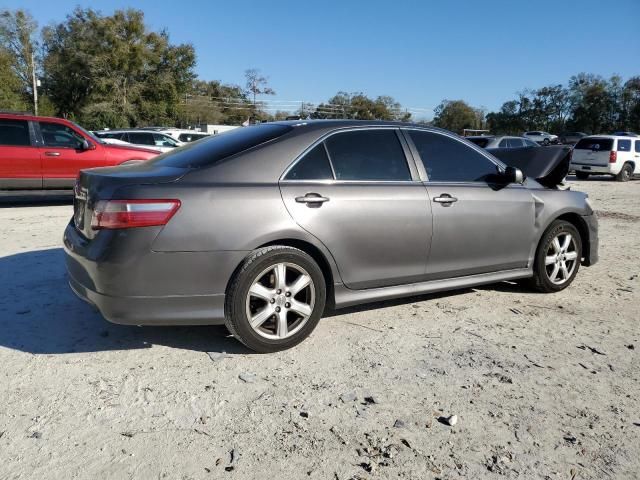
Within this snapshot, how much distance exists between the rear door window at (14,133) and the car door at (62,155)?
257 mm

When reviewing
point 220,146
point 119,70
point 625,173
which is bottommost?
point 625,173

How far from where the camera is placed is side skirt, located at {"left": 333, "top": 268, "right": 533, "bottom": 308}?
13.0ft

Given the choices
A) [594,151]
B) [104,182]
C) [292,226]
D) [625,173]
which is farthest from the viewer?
[625,173]

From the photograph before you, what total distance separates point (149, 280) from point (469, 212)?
2587 mm

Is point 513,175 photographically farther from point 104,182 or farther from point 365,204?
point 104,182

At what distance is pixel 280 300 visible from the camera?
3652mm

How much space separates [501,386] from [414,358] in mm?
604

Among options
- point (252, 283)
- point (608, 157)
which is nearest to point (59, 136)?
point (252, 283)

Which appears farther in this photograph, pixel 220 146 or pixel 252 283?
pixel 220 146

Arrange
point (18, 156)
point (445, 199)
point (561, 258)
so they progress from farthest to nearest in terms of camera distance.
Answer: point (18, 156) → point (561, 258) → point (445, 199)

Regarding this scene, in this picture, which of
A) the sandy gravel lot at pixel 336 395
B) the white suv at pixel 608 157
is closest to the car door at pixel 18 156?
the sandy gravel lot at pixel 336 395

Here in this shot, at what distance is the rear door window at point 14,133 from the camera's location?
31.9ft

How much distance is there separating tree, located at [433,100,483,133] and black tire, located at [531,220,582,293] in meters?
65.0

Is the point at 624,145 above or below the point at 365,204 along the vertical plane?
above
